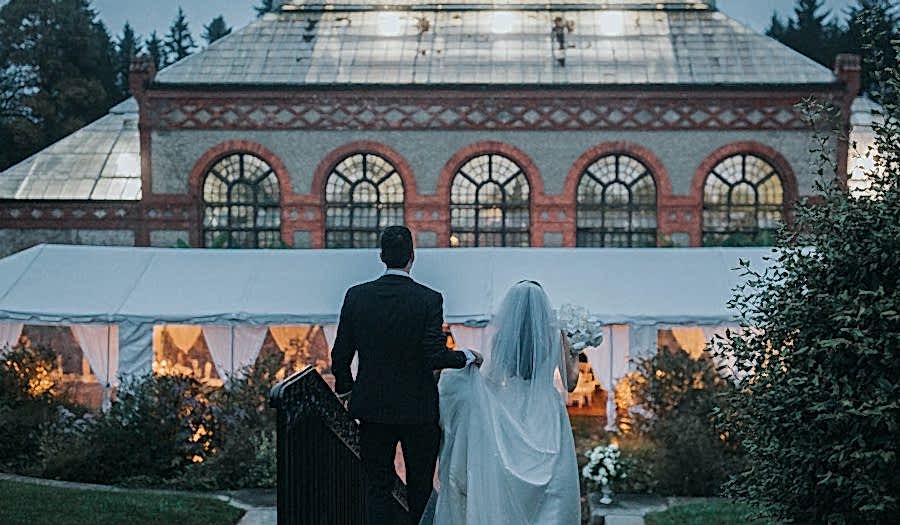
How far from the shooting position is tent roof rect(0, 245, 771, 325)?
14312mm

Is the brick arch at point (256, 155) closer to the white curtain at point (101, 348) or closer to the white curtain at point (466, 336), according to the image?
the white curtain at point (101, 348)

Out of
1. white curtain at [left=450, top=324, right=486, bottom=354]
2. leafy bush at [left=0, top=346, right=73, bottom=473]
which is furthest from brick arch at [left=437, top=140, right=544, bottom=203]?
leafy bush at [left=0, top=346, right=73, bottom=473]

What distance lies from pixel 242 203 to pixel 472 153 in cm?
488

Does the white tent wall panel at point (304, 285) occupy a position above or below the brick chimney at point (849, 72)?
below

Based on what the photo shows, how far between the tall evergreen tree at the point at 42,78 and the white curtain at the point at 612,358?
89.9 ft

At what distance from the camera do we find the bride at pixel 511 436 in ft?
19.4

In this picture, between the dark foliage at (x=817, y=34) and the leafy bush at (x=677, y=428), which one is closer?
the leafy bush at (x=677, y=428)

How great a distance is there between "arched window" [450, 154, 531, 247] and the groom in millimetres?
17087

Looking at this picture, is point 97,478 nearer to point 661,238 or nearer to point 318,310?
point 318,310

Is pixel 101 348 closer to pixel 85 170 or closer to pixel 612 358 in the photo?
pixel 612 358

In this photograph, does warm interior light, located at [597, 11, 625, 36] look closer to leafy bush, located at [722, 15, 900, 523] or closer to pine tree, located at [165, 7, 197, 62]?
leafy bush, located at [722, 15, 900, 523]

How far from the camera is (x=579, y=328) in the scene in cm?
743

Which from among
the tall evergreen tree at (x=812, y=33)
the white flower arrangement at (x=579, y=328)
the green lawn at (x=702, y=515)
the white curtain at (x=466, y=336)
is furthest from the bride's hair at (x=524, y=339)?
the tall evergreen tree at (x=812, y=33)

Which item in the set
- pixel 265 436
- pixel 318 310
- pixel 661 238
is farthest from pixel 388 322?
pixel 661 238
